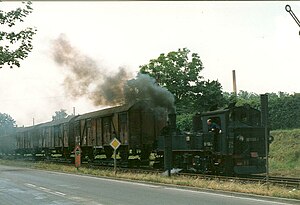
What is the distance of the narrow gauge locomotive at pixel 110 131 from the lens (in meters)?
25.6

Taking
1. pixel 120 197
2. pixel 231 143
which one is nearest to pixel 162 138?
pixel 231 143

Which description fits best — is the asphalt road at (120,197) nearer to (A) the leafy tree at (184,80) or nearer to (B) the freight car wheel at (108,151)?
(B) the freight car wheel at (108,151)

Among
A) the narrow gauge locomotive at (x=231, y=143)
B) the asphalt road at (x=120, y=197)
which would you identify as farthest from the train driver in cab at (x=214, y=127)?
the asphalt road at (x=120, y=197)

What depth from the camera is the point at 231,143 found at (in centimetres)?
1836

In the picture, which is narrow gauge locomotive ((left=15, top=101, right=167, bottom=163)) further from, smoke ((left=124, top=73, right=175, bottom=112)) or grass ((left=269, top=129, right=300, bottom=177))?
grass ((left=269, top=129, right=300, bottom=177))

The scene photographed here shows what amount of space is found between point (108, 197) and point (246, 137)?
7338mm

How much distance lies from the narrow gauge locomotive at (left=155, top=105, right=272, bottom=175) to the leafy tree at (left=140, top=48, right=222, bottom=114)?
96.3 feet

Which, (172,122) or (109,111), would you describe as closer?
(172,122)

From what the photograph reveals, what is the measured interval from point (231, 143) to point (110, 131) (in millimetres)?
10792

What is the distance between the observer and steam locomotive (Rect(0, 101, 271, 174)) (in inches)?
731

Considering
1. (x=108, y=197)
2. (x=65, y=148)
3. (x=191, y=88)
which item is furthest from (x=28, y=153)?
(x=108, y=197)

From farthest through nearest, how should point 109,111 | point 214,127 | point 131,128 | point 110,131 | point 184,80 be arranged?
point 184,80 → point 109,111 → point 110,131 → point 131,128 → point 214,127

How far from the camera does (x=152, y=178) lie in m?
19.0

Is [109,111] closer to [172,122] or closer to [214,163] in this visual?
[172,122]
